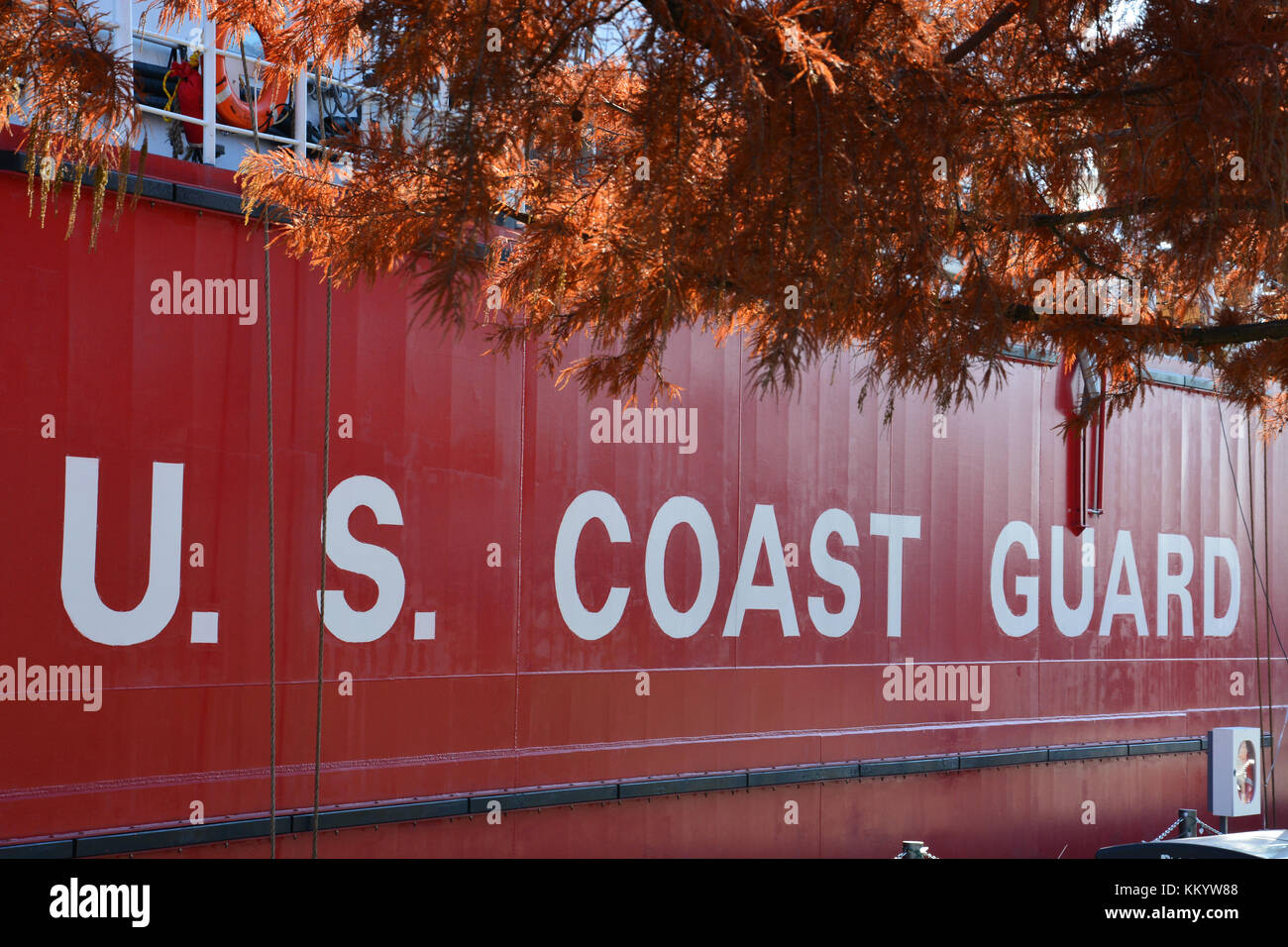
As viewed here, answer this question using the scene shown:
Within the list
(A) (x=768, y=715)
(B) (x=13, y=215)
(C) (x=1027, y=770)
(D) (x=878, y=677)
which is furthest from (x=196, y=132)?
(C) (x=1027, y=770)

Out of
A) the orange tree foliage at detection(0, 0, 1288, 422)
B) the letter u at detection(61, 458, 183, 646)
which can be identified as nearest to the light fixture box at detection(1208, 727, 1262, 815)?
the orange tree foliage at detection(0, 0, 1288, 422)

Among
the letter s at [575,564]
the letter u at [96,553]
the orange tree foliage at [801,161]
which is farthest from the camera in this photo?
the letter s at [575,564]

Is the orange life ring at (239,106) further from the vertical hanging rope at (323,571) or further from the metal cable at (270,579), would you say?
the vertical hanging rope at (323,571)

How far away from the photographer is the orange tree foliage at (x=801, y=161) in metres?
3.23

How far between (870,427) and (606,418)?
2017 millimetres

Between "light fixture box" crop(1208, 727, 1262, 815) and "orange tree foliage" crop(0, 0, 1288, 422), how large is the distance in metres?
4.91

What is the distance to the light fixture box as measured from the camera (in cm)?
864

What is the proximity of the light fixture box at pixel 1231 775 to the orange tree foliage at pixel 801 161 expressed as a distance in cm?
491

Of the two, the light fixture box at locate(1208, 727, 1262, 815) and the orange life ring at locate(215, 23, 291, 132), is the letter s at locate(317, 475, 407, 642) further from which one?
the light fixture box at locate(1208, 727, 1262, 815)

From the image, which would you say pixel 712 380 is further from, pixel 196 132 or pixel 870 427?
pixel 196 132

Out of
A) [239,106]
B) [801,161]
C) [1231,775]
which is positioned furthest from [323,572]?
[1231,775]

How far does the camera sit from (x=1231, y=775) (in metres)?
8.68

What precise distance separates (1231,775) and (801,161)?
269 inches

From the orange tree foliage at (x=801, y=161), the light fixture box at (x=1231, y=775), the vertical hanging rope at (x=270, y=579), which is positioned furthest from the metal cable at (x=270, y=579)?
the light fixture box at (x=1231, y=775)
